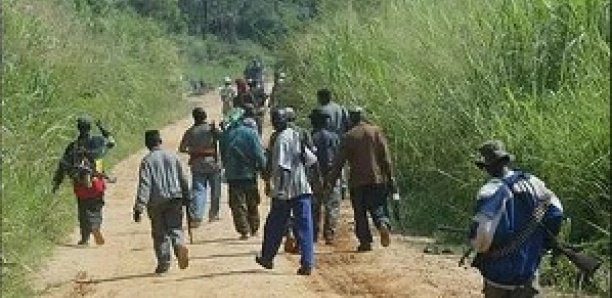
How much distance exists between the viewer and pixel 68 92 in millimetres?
19672

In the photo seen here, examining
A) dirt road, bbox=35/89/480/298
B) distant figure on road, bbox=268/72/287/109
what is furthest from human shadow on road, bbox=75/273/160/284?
distant figure on road, bbox=268/72/287/109

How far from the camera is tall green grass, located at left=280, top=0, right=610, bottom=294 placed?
1028cm

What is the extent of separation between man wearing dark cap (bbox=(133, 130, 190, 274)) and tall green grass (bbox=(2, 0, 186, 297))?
129cm

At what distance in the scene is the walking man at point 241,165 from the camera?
43.0 feet

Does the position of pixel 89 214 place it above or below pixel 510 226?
below

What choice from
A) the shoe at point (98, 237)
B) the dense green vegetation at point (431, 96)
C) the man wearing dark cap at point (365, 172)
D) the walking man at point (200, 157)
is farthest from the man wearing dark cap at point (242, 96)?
the man wearing dark cap at point (365, 172)

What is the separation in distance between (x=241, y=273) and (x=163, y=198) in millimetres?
1121

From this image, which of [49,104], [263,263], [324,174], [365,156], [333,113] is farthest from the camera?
[49,104]

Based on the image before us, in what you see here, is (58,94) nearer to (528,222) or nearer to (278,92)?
(278,92)

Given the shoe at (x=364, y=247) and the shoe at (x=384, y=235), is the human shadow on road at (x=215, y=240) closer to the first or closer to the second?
the shoe at (x=364, y=247)

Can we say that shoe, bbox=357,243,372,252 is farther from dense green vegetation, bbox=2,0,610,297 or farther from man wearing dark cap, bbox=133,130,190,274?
man wearing dark cap, bbox=133,130,190,274

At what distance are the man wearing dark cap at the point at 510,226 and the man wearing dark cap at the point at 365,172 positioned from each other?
4871 millimetres

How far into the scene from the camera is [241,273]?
36.6 feet

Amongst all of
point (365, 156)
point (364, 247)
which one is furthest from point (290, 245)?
point (365, 156)
